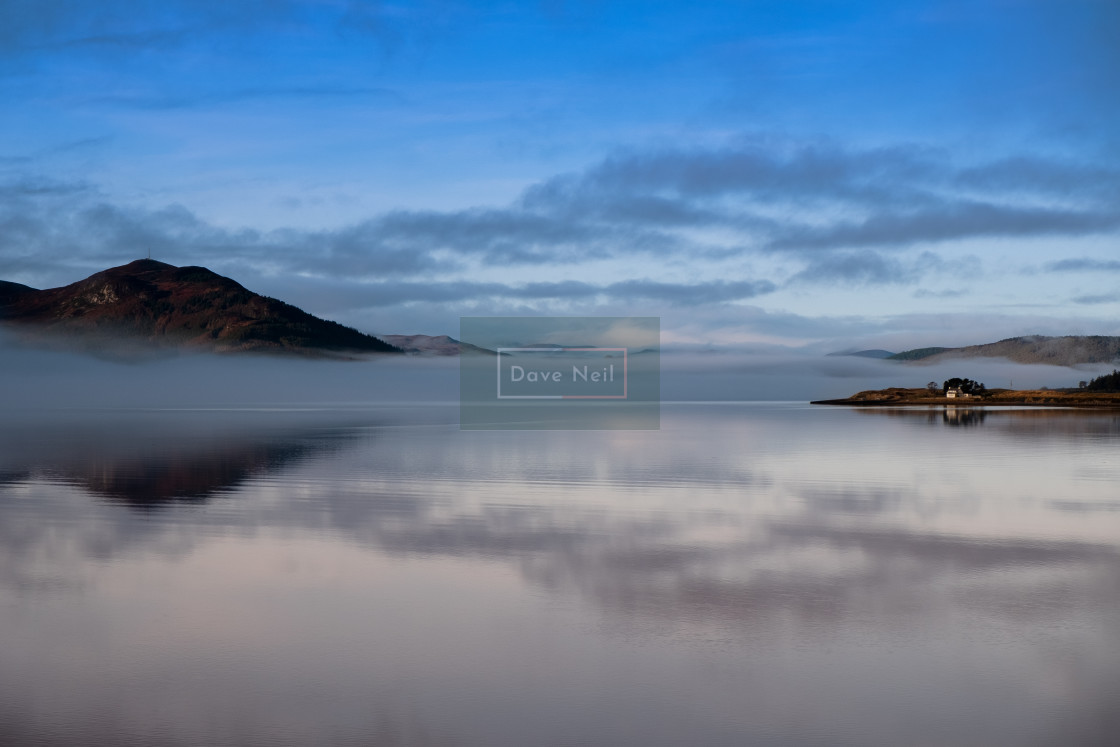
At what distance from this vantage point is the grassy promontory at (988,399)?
170 meters

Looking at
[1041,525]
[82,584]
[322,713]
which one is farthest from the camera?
[1041,525]

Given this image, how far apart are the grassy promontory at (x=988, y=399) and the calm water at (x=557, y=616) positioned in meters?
158

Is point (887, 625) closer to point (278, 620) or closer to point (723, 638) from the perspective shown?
point (723, 638)

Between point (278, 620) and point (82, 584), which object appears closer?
point (278, 620)

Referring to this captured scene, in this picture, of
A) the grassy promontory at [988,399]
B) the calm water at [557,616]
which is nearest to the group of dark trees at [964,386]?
the grassy promontory at [988,399]

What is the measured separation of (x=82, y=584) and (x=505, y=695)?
762 cm

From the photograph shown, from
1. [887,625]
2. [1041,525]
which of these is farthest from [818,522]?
[887,625]

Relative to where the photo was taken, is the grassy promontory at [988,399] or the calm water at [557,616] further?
the grassy promontory at [988,399]

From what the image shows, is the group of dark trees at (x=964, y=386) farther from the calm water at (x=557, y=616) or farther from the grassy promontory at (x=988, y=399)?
the calm water at (x=557, y=616)

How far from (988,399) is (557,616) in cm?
19134

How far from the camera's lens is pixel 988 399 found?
181m

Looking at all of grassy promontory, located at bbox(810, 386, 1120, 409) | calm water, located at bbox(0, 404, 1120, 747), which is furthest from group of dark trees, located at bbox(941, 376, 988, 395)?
calm water, located at bbox(0, 404, 1120, 747)

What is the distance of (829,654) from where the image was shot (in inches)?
371

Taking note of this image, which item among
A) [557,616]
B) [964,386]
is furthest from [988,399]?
[557,616]
